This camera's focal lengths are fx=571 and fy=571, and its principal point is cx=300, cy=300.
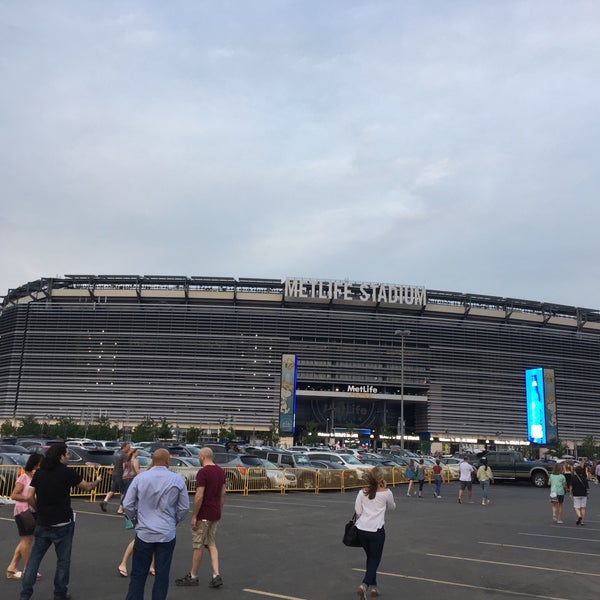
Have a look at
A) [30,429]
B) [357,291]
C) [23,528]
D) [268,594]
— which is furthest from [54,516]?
[357,291]

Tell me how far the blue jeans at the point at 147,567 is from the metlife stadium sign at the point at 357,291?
340 ft

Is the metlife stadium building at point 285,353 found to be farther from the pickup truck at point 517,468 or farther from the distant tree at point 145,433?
the pickup truck at point 517,468

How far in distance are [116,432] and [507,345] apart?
76.1 meters

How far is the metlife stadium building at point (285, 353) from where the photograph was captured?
348 ft

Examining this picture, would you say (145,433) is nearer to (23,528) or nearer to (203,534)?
(23,528)

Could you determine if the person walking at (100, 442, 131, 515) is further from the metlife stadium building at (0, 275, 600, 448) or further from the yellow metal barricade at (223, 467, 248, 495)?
the metlife stadium building at (0, 275, 600, 448)

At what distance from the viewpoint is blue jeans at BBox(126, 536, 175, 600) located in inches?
231

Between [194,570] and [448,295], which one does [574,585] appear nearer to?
[194,570]

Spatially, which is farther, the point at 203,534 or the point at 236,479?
the point at 236,479

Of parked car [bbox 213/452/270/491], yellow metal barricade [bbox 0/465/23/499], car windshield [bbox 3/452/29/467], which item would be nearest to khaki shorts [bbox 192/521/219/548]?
yellow metal barricade [bbox 0/465/23/499]

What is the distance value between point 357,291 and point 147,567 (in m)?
108

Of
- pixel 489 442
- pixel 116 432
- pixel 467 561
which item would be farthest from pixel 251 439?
pixel 467 561

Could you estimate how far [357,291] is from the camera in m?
113

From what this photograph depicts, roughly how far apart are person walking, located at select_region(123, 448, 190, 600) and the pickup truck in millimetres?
30851
